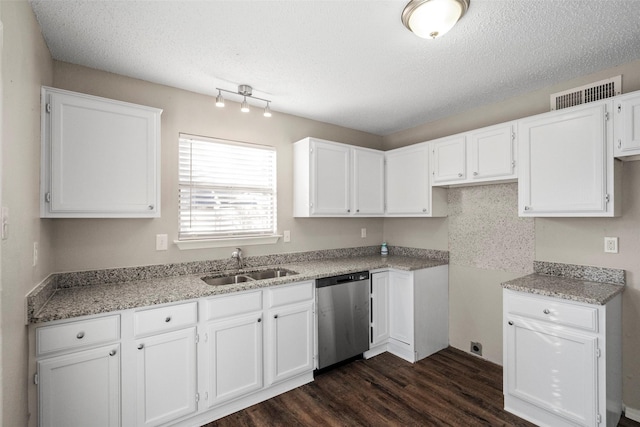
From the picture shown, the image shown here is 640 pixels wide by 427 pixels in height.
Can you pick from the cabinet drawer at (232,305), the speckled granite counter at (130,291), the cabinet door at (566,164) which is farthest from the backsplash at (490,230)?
the cabinet drawer at (232,305)

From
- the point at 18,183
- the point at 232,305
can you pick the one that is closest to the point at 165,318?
the point at 232,305

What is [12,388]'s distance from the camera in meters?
1.38

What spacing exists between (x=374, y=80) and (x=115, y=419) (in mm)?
2951

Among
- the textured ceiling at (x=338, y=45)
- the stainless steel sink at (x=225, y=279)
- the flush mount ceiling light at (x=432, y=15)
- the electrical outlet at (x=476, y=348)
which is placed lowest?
the electrical outlet at (x=476, y=348)

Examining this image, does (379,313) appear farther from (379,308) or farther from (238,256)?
(238,256)

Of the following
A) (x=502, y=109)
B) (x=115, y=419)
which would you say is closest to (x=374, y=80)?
(x=502, y=109)

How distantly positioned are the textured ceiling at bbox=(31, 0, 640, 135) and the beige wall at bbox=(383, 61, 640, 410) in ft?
0.65

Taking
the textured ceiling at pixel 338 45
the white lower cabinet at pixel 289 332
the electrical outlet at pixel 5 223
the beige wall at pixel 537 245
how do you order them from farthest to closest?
Answer: the white lower cabinet at pixel 289 332, the beige wall at pixel 537 245, the textured ceiling at pixel 338 45, the electrical outlet at pixel 5 223

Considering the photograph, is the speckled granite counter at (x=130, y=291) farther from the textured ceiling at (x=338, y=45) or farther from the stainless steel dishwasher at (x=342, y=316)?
the textured ceiling at (x=338, y=45)

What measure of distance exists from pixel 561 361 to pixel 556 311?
33 cm

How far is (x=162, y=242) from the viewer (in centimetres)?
254

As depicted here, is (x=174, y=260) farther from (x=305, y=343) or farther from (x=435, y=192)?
(x=435, y=192)

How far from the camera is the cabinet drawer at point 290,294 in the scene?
2.44 meters

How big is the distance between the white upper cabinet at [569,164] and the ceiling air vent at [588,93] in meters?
0.34
